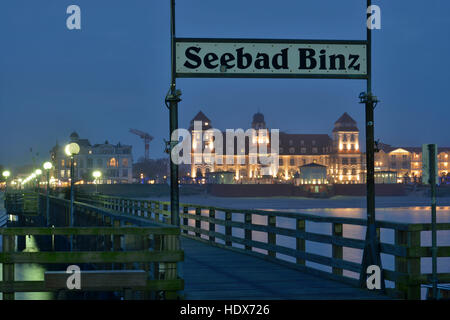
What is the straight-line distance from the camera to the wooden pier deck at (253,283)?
9953 mm

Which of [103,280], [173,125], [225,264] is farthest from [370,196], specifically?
[225,264]

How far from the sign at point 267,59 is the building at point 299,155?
15072cm

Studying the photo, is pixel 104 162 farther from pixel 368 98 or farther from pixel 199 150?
pixel 368 98

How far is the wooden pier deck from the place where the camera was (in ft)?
32.7

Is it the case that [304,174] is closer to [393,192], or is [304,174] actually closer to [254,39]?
[393,192]

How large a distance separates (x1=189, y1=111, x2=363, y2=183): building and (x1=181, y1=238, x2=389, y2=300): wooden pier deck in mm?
147275

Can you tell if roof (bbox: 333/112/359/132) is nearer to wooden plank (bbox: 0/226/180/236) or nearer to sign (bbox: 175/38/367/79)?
sign (bbox: 175/38/367/79)

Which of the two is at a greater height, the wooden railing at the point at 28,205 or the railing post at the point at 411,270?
the railing post at the point at 411,270

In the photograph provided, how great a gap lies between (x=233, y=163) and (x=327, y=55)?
15700 cm

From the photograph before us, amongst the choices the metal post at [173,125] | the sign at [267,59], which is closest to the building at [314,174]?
the sign at [267,59]

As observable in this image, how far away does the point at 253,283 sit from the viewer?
1140cm

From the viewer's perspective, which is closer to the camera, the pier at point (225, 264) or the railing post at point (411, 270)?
the pier at point (225, 264)

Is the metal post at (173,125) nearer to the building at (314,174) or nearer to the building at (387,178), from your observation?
the building at (314,174)
